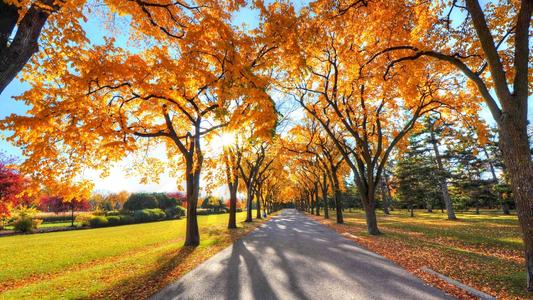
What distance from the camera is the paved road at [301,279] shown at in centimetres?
483

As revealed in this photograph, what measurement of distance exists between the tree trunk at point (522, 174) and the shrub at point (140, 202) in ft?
167

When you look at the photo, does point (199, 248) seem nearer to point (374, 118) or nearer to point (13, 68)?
point (13, 68)

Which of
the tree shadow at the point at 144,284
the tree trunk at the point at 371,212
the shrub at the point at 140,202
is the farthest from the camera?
the shrub at the point at 140,202

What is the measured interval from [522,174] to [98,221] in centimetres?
3871

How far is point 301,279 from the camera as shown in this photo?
18.8 ft

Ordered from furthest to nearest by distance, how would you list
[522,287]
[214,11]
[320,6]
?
1. [214,11]
2. [320,6]
3. [522,287]

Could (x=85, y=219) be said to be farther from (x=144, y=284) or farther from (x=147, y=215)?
(x=144, y=284)

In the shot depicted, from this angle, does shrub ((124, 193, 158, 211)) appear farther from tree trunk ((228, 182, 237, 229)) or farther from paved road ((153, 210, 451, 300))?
paved road ((153, 210, 451, 300))

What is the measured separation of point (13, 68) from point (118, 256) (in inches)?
394

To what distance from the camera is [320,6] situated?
263 inches

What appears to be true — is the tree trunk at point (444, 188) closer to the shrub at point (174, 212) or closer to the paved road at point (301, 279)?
the paved road at point (301, 279)

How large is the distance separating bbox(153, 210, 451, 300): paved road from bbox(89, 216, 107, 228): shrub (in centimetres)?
3015

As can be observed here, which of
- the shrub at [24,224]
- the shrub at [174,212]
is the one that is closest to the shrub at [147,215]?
the shrub at [174,212]

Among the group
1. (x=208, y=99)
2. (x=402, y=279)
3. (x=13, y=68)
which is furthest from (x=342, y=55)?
(x=13, y=68)
